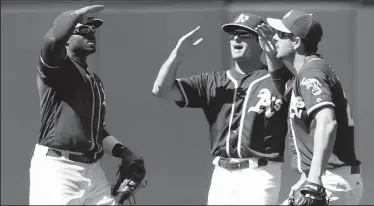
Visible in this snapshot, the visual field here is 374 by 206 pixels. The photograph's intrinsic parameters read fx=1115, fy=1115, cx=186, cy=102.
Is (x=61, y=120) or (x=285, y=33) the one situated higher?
(x=285, y=33)

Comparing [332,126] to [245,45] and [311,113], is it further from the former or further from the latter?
[245,45]

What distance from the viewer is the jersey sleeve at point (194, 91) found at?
6931 millimetres

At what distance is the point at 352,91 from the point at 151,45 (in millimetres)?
1532

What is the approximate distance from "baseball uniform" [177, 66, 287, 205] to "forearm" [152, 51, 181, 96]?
11cm

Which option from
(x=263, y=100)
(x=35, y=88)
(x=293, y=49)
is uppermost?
(x=293, y=49)

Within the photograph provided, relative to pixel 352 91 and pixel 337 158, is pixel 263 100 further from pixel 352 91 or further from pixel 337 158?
pixel 352 91

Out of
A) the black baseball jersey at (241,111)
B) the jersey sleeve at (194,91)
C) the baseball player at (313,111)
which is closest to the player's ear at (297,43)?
the baseball player at (313,111)

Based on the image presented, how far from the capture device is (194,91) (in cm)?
695

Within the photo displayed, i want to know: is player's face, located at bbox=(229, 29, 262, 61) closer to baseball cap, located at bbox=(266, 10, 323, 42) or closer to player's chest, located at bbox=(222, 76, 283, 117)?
player's chest, located at bbox=(222, 76, 283, 117)

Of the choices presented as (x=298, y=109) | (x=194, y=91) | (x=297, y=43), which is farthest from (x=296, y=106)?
(x=194, y=91)

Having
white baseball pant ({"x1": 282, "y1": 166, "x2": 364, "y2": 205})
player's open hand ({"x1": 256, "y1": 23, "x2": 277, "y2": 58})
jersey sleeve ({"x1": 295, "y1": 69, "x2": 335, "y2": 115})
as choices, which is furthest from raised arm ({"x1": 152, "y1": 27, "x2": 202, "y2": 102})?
white baseball pant ({"x1": 282, "y1": 166, "x2": 364, "y2": 205})

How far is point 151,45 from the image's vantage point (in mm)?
8367

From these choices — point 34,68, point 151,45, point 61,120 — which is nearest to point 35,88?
point 34,68

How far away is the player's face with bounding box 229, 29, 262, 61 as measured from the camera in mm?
6938
